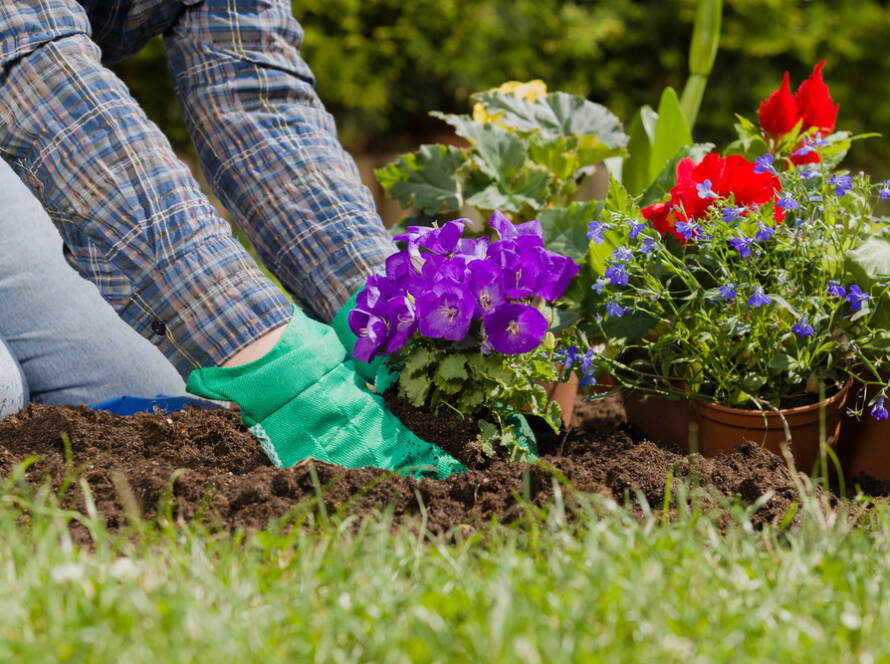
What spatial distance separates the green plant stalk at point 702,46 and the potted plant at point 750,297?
792 mm

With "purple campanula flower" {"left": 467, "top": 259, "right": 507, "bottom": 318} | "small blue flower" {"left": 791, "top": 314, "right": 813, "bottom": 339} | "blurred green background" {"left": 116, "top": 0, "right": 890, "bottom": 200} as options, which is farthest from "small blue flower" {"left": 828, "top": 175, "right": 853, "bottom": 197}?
"blurred green background" {"left": 116, "top": 0, "right": 890, "bottom": 200}

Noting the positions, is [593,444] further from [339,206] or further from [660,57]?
[660,57]

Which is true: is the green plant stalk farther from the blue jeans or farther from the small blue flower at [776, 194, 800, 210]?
the blue jeans

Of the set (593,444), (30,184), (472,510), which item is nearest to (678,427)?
(593,444)

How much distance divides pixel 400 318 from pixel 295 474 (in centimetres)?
32

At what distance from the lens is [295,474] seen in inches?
51.3

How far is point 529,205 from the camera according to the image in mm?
2123

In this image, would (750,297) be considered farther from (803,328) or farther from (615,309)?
(615,309)

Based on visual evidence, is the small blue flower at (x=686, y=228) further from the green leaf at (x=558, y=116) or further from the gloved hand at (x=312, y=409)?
the green leaf at (x=558, y=116)

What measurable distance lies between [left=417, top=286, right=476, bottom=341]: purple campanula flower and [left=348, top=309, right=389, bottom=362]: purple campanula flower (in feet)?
0.30

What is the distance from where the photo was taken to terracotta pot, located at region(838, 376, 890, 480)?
1585 millimetres

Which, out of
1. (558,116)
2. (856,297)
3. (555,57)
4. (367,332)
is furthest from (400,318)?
(555,57)

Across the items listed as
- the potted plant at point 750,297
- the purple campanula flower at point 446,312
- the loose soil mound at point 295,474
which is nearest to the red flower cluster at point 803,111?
the potted plant at point 750,297

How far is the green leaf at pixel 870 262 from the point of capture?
1.40m
